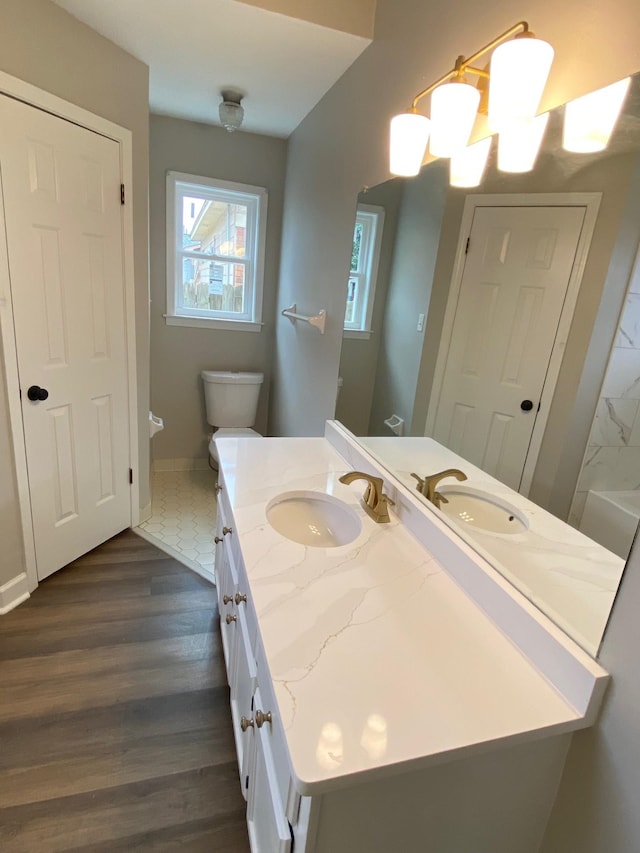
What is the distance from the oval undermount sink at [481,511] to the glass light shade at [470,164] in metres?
0.79

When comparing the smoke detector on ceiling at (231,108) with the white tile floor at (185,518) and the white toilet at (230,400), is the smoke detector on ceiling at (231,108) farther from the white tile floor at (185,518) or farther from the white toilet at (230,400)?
the white tile floor at (185,518)

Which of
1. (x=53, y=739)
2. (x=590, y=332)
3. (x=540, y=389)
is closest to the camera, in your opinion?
(x=590, y=332)

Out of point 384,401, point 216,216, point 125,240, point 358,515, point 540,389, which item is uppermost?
point 216,216

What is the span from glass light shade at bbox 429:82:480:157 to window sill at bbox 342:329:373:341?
0.72 metres

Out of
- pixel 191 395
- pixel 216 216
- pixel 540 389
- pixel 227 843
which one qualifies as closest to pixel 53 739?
pixel 227 843

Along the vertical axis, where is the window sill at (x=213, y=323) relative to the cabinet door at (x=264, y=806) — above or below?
above

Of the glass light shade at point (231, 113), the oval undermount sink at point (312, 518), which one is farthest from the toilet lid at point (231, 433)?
the glass light shade at point (231, 113)

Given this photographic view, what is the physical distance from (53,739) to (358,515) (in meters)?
1.24

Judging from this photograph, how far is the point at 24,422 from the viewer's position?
192 cm

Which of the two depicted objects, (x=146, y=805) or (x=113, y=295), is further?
(x=113, y=295)

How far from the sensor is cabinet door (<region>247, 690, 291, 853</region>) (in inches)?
31.4

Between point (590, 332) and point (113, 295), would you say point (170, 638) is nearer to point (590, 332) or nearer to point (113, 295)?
point (113, 295)

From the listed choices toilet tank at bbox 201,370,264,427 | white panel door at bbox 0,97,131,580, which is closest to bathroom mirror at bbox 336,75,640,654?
white panel door at bbox 0,97,131,580

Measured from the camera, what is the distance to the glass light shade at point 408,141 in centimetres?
127
